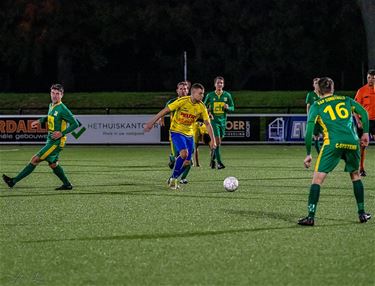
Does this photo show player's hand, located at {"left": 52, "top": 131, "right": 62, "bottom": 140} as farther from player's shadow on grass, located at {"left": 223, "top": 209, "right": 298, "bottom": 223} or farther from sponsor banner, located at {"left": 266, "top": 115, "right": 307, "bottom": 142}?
sponsor banner, located at {"left": 266, "top": 115, "right": 307, "bottom": 142}

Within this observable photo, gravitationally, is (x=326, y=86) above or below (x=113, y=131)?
above

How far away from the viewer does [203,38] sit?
160 feet

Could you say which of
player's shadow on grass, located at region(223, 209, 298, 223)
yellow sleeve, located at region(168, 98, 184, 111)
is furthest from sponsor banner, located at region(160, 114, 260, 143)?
player's shadow on grass, located at region(223, 209, 298, 223)

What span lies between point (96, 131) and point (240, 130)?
17.1ft

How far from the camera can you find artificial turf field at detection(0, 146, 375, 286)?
8.30 m

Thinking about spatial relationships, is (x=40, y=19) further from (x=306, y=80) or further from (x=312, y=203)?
(x=312, y=203)

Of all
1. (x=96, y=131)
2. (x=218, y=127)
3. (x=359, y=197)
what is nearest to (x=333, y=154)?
(x=359, y=197)

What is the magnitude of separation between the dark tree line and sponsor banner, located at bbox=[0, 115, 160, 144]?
1338 cm

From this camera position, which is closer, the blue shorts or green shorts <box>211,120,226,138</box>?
the blue shorts

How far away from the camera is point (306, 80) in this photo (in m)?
49.2

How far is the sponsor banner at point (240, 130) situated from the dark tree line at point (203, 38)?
42.9 feet

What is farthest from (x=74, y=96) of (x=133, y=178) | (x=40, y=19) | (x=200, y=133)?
(x=133, y=178)

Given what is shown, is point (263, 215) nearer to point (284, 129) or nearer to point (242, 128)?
point (242, 128)

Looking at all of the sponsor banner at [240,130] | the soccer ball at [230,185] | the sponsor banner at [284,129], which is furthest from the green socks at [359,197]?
the sponsor banner at [284,129]
